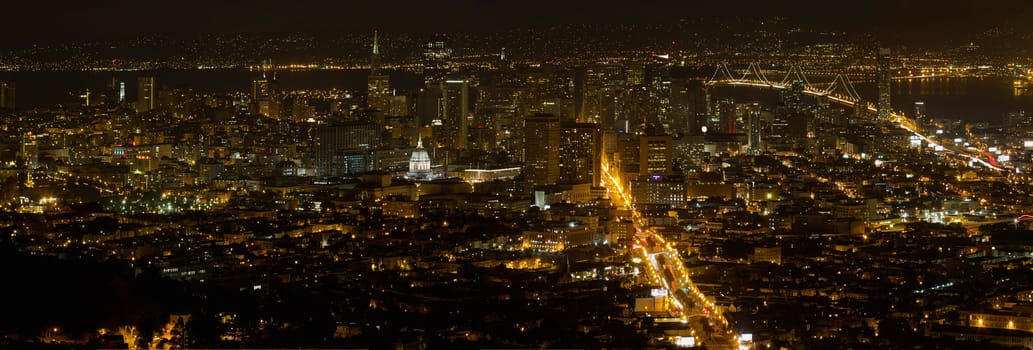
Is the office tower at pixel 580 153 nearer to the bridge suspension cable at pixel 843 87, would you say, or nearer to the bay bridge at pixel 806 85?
the bay bridge at pixel 806 85

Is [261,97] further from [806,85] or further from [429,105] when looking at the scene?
[806,85]

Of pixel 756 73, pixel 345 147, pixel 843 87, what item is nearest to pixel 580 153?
pixel 345 147

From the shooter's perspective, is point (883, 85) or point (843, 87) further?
point (843, 87)

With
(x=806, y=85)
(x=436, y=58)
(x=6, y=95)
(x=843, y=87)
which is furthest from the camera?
(x=843, y=87)

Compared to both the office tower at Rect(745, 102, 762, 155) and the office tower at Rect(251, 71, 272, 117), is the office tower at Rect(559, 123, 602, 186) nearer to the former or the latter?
the office tower at Rect(745, 102, 762, 155)

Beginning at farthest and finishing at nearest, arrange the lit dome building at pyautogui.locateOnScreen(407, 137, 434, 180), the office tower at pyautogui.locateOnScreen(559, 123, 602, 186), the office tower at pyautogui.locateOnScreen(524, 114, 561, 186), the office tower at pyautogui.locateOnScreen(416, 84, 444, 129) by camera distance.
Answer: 1. the office tower at pyautogui.locateOnScreen(416, 84, 444, 129)
2. the lit dome building at pyautogui.locateOnScreen(407, 137, 434, 180)
3. the office tower at pyautogui.locateOnScreen(524, 114, 561, 186)
4. the office tower at pyautogui.locateOnScreen(559, 123, 602, 186)

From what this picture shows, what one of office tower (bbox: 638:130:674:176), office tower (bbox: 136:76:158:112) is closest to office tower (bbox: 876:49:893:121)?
office tower (bbox: 638:130:674:176)

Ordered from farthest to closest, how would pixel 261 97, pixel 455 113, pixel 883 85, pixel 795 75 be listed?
pixel 795 75 < pixel 261 97 < pixel 883 85 < pixel 455 113

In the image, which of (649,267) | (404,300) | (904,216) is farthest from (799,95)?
(404,300)
